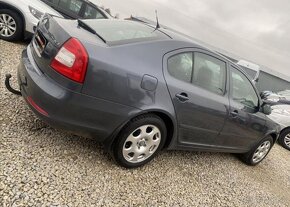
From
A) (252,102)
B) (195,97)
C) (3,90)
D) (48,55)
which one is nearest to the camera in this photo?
(48,55)

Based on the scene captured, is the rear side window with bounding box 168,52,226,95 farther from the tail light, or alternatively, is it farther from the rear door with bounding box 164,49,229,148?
the tail light

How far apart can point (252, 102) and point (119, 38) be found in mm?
2538

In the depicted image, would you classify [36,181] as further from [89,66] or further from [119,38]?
[119,38]

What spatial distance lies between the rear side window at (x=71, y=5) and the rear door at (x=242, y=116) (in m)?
5.69

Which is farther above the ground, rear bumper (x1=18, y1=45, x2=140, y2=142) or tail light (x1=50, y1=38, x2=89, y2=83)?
tail light (x1=50, y1=38, x2=89, y2=83)

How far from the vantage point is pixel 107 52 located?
9.41 ft

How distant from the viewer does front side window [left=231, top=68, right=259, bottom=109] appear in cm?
423

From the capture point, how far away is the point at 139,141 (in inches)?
131

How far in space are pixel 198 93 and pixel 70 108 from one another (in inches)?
61.3

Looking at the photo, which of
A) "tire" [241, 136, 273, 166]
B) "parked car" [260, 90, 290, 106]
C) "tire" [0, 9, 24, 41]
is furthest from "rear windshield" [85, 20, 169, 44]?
"parked car" [260, 90, 290, 106]

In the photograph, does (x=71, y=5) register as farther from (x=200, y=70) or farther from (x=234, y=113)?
(x=234, y=113)

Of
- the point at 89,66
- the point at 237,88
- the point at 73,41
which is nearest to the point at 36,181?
the point at 89,66

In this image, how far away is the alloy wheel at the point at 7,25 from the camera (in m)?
6.07

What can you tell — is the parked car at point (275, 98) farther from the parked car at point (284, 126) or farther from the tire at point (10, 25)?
the tire at point (10, 25)
